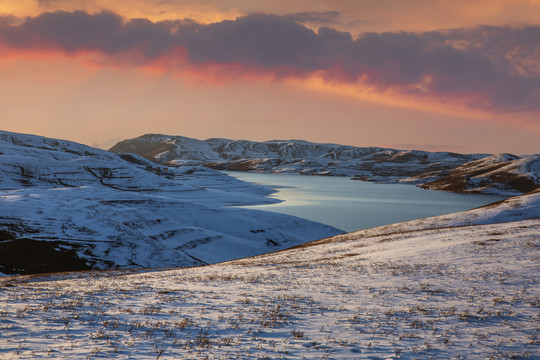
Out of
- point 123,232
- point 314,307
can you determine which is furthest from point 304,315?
point 123,232

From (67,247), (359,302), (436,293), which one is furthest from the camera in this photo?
(67,247)

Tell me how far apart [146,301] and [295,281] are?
37.1 ft

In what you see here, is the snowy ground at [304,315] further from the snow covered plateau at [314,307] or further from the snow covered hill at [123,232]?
the snow covered hill at [123,232]

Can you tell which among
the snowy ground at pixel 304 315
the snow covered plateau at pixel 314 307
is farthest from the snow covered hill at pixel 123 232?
the snowy ground at pixel 304 315

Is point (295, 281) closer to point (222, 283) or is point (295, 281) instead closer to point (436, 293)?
point (222, 283)

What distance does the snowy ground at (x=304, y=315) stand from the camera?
Result: 13391mm

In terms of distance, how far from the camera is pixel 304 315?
60.1 ft

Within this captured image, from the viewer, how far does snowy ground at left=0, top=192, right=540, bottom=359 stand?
13.4 meters

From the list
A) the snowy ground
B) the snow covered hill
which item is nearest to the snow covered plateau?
the snowy ground

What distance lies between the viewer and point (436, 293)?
22.4 meters

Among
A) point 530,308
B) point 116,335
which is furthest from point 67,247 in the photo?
point 530,308

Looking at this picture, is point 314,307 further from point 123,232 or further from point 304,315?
point 123,232

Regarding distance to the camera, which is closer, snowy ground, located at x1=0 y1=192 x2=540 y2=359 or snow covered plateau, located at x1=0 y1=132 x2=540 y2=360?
snowy ground, located at x1=0 y1=192 x2=540 y2=359

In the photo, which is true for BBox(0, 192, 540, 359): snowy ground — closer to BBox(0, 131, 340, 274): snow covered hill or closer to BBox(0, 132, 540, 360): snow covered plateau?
BBox(0, 132, 540, 360): snow covered plateau
